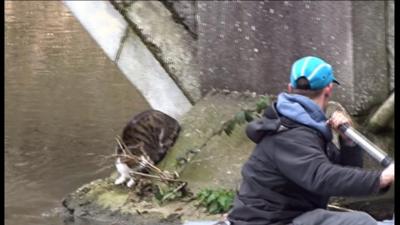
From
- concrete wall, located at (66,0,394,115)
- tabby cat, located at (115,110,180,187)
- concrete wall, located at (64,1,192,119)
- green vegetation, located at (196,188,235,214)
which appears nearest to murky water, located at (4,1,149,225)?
concrete wall, located at (64,1,192,119)

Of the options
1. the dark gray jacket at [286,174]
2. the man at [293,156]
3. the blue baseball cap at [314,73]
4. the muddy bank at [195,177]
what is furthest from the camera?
the muddy bank at [195,177]

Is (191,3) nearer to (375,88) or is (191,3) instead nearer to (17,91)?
(375,88)

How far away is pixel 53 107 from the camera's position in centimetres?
891

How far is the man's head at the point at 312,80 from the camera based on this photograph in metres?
3.56

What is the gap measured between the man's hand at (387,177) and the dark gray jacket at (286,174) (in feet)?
0.40

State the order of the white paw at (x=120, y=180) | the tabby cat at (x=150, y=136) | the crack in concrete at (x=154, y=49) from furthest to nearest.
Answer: the crack in concrete at (x=154, y=49) → the tabby cat at (x=150, y=136) → the white paw at (x=120, y=180)

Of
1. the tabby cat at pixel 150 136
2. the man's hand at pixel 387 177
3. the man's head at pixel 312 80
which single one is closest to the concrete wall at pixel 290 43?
the tabby cat at pixel 150 136

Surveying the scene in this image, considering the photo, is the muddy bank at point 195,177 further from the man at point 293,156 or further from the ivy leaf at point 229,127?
the man at point 293,156

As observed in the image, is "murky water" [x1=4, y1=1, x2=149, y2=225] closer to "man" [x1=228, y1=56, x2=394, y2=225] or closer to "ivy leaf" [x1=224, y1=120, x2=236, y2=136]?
"ivy leaf" [x1=224, y1=120, x2=236, y2=136]

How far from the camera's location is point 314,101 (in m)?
3.59

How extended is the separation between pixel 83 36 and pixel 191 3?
6.46 ft

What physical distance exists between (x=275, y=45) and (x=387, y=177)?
3.74 m

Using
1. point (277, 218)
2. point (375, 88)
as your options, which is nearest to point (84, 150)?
point (375, 88)

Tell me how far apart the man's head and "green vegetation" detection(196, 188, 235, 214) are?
2.26 metres
